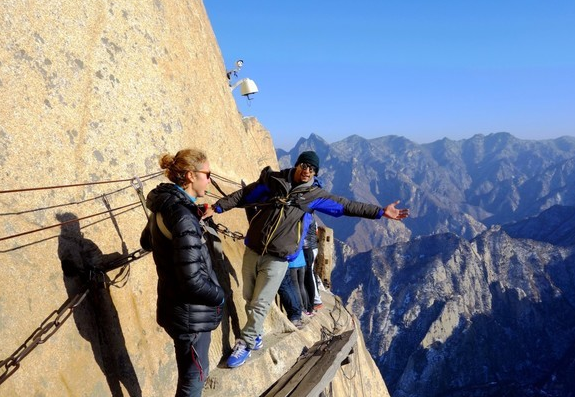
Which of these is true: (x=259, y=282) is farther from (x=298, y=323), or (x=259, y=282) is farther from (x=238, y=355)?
(x=298, y=323)

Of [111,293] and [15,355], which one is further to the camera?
[111,293]

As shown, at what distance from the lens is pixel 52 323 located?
539 centimetres

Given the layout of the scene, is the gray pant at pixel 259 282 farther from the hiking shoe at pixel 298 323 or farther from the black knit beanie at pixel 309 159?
the hiking shoe at pixel 298 323

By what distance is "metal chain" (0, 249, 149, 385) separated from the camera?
4.88m

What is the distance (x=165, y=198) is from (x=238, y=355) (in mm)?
3817

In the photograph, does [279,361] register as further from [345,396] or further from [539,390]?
[539,390]

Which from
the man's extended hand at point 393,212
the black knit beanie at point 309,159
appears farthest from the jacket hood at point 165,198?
the man's extended hand at point 393,212

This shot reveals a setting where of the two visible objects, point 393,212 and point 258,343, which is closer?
point 393,212

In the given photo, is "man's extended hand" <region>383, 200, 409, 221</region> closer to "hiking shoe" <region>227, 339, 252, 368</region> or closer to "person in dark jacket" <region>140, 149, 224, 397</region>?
"person in dark jacket" <region>140, 149, 224, 397</region>

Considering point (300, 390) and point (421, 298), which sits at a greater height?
point (300, 390)

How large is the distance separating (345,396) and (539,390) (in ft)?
427

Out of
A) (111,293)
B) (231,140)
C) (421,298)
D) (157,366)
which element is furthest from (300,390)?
(421,298)

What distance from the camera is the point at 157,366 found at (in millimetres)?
6988

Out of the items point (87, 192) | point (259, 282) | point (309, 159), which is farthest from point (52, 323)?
point (309, 159)
